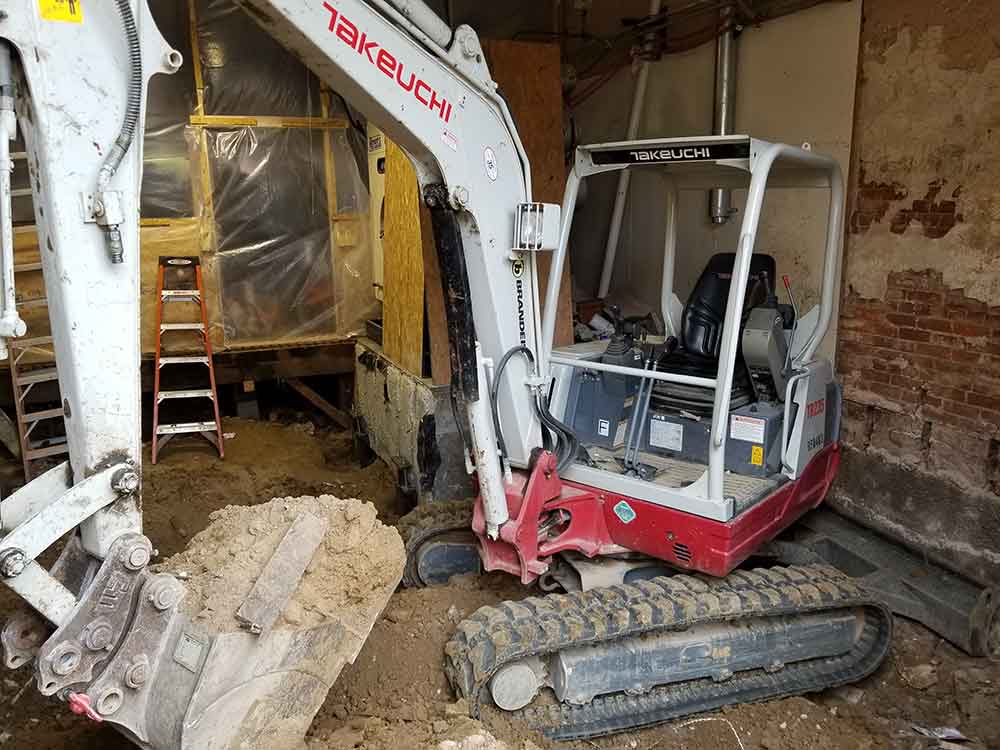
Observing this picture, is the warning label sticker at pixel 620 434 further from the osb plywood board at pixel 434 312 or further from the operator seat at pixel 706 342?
the osb plywood board at pixel 434 312

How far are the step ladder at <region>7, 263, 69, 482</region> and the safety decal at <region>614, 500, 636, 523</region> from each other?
14.6ft

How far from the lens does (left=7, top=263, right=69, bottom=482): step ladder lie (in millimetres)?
6145

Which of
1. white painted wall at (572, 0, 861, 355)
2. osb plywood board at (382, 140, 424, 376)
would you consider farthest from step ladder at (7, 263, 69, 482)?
white painted wall at (572, 0, 861, 355)

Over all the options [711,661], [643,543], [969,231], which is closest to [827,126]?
[969,231]

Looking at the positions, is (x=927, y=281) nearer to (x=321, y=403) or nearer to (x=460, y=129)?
(x=460, y=129)

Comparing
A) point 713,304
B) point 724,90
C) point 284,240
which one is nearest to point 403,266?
point 284,240

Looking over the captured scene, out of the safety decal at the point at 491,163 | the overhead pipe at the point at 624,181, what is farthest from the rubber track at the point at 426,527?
the overhead pipe at the point at 624,181

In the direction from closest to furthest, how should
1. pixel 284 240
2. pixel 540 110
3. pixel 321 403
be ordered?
1. pixel 540 110
2. pixel 284 240
3. pixel 321 403

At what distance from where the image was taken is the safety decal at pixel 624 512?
146 inches

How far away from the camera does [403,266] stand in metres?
5.75

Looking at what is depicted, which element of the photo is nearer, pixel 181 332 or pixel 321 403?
pixel 181 332

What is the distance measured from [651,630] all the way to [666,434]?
3.46ft

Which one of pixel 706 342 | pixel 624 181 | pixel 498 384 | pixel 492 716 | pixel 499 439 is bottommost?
pixel 492 716

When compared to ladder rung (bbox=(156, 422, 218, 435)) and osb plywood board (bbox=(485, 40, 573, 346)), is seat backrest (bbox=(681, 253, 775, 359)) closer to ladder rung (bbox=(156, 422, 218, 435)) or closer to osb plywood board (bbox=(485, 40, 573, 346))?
osb plywood board (bbox=(485, 40, 573, 346))
